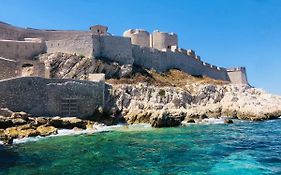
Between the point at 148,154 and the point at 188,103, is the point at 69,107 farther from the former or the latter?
the point at 148,154

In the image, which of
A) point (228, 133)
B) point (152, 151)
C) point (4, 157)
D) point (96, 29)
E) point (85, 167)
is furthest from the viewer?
point (96, 29)

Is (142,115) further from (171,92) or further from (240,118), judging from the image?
(240,118)

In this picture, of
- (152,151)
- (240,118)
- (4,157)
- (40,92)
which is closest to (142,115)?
(40,92)

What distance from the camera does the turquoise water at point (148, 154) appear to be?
47.1ft

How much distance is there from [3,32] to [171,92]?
2030 cm

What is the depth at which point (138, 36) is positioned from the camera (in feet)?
170

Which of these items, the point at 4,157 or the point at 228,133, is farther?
the point at 228,133

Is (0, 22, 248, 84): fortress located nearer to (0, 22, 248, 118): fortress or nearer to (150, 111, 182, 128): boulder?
(0, 22, 248, 118): fortress

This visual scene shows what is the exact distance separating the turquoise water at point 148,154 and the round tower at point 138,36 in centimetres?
2832

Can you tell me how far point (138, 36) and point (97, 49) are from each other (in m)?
11.6

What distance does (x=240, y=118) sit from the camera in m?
39.1

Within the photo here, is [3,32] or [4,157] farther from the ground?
[3,32]

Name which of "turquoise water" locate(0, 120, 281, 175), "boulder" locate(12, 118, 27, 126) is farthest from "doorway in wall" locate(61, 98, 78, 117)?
"turquoise water" locate(0, 120, 281, 175)

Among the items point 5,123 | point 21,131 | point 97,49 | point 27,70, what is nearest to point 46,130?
point 21,131
